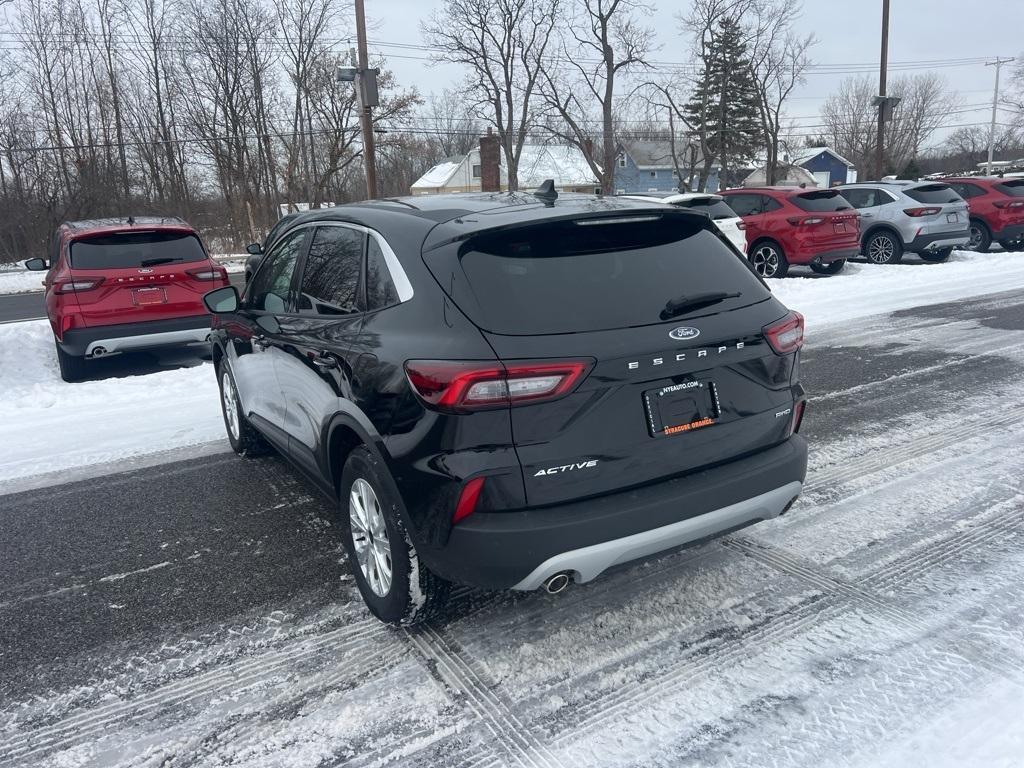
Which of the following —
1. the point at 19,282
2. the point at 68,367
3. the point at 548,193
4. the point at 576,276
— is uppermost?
the point at 548,193

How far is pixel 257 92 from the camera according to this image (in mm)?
36125

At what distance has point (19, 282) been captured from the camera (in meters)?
23.9

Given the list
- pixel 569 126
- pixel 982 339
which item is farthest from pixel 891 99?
pixel 982 339

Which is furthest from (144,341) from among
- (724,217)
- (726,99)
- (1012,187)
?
(726,99)

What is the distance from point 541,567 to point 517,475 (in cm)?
34

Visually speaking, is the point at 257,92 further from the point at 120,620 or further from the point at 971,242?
the point at 120,620

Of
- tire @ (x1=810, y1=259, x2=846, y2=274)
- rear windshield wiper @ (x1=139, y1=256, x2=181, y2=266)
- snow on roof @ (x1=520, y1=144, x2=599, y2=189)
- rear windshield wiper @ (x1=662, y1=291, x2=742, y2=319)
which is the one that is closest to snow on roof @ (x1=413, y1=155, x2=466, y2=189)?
snow on roof @ (x1=520, y1=144, x2=599, y2=189)

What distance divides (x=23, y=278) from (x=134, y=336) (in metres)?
20.3

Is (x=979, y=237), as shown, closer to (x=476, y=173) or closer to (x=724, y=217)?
(x=724, y=217)

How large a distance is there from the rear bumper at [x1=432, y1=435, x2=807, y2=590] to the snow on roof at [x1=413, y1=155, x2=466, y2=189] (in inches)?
2382

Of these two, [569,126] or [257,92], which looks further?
[569,126]

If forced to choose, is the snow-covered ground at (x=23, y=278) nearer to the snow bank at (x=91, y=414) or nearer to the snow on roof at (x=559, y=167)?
the snow bank at (x=91, y=414)

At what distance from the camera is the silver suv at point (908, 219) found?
49.8 feet

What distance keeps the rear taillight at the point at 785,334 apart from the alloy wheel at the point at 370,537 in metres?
1.74
